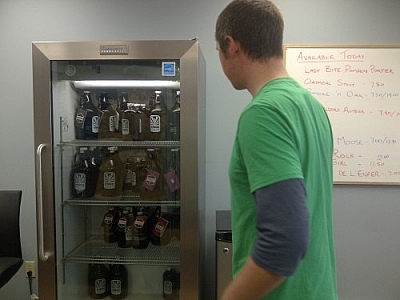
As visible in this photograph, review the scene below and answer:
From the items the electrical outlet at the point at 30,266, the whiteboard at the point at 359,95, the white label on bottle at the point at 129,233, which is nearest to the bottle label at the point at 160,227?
the white label on bottle at the point at 129,233

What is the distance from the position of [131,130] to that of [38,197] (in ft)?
2.00

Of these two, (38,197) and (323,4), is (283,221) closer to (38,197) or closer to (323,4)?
(38,197)

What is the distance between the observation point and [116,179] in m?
2.28

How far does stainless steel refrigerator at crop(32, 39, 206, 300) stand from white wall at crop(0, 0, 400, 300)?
0.41m

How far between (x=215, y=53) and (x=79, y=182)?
45.6 inches

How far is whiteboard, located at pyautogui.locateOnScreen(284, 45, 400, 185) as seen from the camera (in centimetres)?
245

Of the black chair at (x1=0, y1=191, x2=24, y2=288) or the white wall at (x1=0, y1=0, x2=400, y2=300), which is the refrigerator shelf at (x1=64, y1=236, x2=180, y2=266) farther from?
the white wall at (x1=0, y1=0, x2=400, y2=300)

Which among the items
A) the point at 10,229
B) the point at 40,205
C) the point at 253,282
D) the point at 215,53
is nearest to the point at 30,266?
the point at 10,229

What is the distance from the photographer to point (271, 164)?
79 centimetres

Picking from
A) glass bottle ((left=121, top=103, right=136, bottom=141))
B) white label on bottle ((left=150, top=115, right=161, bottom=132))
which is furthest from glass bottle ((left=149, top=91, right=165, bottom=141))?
glass bottle ((left=121, top=103, right=136, bottom=141))

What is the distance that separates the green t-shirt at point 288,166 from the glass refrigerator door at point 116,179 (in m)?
1.18

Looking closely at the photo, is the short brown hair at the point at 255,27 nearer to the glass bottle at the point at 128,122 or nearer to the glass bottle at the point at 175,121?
the glass bottle at the point at 175,121

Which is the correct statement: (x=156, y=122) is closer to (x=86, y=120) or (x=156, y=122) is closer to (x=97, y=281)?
(x=86, y=120)

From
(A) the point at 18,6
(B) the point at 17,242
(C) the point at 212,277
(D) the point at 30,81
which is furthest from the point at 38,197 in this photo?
(A) the point at 18,6
